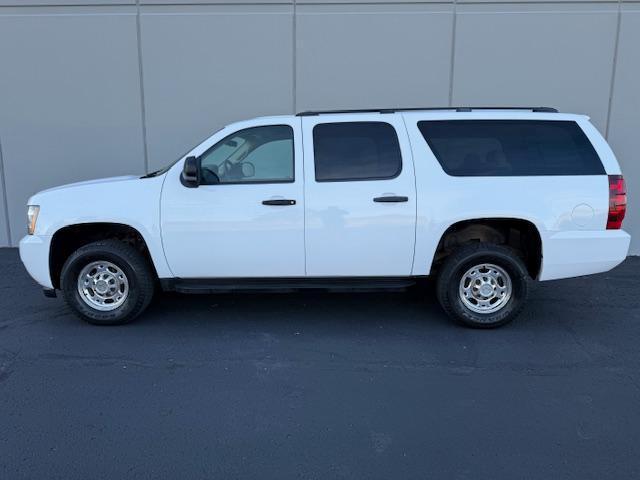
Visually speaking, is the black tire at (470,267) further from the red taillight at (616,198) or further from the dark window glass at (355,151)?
the dark window glass at (355,151)

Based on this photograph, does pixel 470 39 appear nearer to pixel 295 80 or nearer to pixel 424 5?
pixel 424 5

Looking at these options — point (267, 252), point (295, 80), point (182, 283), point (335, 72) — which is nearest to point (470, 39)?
point (335, 72)

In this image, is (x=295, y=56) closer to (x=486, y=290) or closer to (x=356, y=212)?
(x=356, y=212)

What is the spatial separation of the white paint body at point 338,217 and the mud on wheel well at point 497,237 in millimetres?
168

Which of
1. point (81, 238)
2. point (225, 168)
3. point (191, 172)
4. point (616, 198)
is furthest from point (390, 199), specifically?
point (81, 238)

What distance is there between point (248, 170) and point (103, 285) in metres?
1.71

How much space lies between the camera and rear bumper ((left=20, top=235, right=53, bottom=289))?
5.16m

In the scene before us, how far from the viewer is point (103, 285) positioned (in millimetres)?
5270

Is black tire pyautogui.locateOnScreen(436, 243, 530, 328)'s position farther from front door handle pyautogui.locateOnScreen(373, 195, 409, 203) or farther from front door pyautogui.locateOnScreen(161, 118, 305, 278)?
front door pyautogui.locateOnScreen(161, 118, 305, 278)

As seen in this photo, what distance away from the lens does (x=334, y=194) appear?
4996 mm

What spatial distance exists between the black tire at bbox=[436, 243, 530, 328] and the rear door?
38 cm

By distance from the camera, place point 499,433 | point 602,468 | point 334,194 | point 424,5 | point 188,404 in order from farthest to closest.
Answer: point 424,5
point 334,194
point 188,404
point 499,433
point 602,468

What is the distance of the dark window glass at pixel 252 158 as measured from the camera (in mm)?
5090

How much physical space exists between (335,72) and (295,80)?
58 cm
